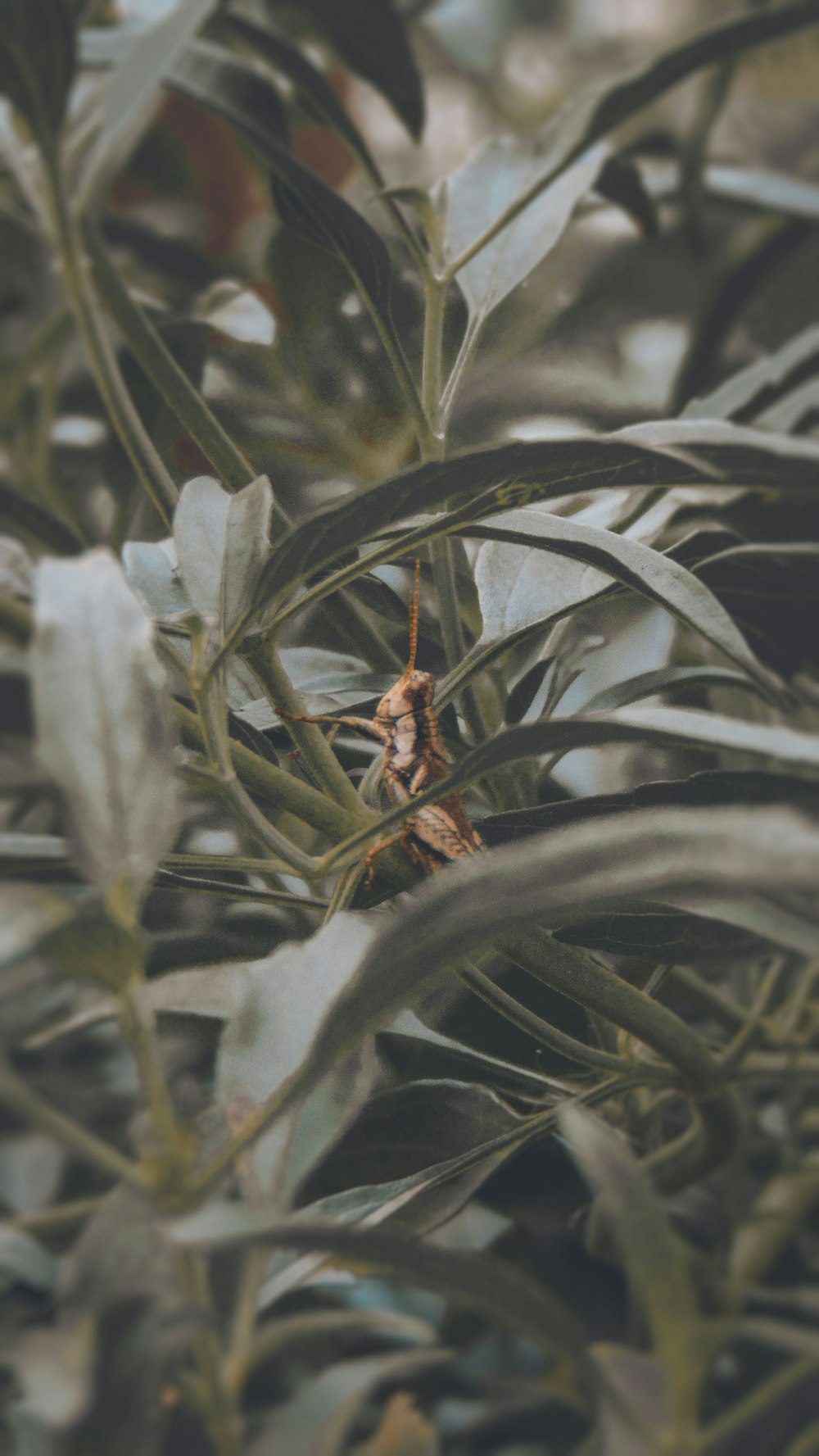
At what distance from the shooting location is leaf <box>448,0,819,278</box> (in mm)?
286

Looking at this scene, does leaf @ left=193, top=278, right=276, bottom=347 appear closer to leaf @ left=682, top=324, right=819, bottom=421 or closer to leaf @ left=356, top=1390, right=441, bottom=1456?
leaf @ left=682, top=324, right=819, bottom=421

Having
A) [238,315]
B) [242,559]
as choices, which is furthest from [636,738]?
[238,315]

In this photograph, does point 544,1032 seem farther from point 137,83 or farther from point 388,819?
point 137,83

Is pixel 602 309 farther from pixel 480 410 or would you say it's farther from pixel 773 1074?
pixel 773 1074

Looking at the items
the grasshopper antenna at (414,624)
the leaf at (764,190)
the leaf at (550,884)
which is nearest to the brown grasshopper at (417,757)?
the grasshopper antenna at (414,624)

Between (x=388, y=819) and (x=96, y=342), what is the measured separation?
0.14m

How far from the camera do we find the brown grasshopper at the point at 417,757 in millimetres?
313

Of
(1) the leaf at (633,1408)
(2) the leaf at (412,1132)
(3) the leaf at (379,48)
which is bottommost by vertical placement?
(2) the leaf at (412,1132)

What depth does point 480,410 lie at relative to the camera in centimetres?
38

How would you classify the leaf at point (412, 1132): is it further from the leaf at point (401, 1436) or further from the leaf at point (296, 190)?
the leaf at point (296, 190)

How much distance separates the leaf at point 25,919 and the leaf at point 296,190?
8.4 inches

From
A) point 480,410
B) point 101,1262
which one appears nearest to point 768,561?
point 480,410

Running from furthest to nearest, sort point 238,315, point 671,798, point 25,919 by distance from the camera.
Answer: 1. point 238,315
2. point 671,798
3. point 25,919

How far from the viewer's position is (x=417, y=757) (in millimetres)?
351
